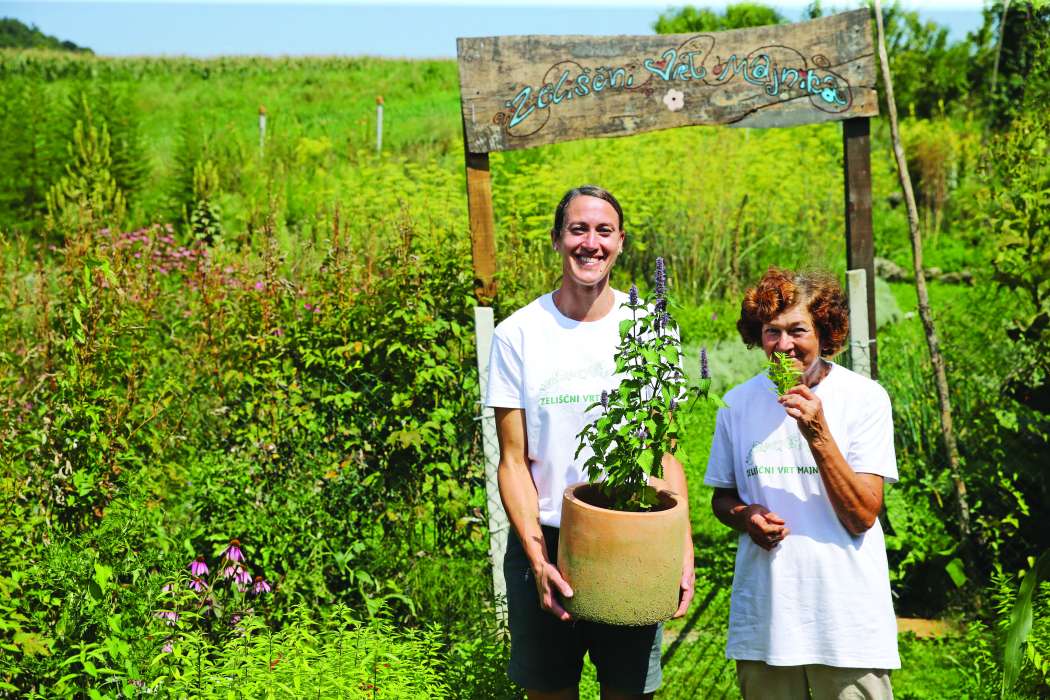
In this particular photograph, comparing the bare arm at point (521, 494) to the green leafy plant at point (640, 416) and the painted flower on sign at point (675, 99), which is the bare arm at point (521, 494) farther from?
the painted flower on sign at point (675, 99)

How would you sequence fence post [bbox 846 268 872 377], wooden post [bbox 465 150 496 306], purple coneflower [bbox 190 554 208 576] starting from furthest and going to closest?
fence post [bbox 846 268 872 377] < wooden post [bbox 465 150 496 306] < purple coneflower [bbox 190 554 208 576]

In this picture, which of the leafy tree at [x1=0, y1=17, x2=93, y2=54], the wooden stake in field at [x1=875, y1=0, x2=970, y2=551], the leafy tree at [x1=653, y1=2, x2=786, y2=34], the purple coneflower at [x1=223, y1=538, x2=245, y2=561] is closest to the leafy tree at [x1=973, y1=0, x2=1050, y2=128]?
the wooden stake in field at [x1=875, y1=0, x2=970, y2=551]

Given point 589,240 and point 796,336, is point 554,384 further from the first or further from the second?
point 796,336

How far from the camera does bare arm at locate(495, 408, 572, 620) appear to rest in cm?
243

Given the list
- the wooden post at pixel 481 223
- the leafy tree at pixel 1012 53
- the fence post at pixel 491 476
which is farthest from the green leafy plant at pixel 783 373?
the leafy tree at pixel 1012 53

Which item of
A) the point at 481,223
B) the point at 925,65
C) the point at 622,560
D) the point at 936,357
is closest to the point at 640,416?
the point at 622,560

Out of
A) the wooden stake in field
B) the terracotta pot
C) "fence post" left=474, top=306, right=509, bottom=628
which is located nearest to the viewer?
the terracotta pot

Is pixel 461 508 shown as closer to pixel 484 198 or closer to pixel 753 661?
pixel 484 198

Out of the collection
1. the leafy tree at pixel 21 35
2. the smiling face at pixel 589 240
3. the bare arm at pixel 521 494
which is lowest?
the bare arm at pixel 521 494

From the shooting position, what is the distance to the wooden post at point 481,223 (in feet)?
13.3

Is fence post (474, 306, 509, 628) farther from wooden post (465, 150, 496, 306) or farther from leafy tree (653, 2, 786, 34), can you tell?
leafy tree (653, 2, 786, 34)

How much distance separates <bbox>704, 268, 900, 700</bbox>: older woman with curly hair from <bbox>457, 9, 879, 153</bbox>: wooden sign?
5.60 feet

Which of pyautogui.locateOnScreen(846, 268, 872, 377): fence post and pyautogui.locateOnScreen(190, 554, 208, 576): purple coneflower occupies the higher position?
pyautogui.locateOnScreen(846, 268, 872, 377): fence post

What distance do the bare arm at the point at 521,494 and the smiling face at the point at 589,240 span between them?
1.31 feet
